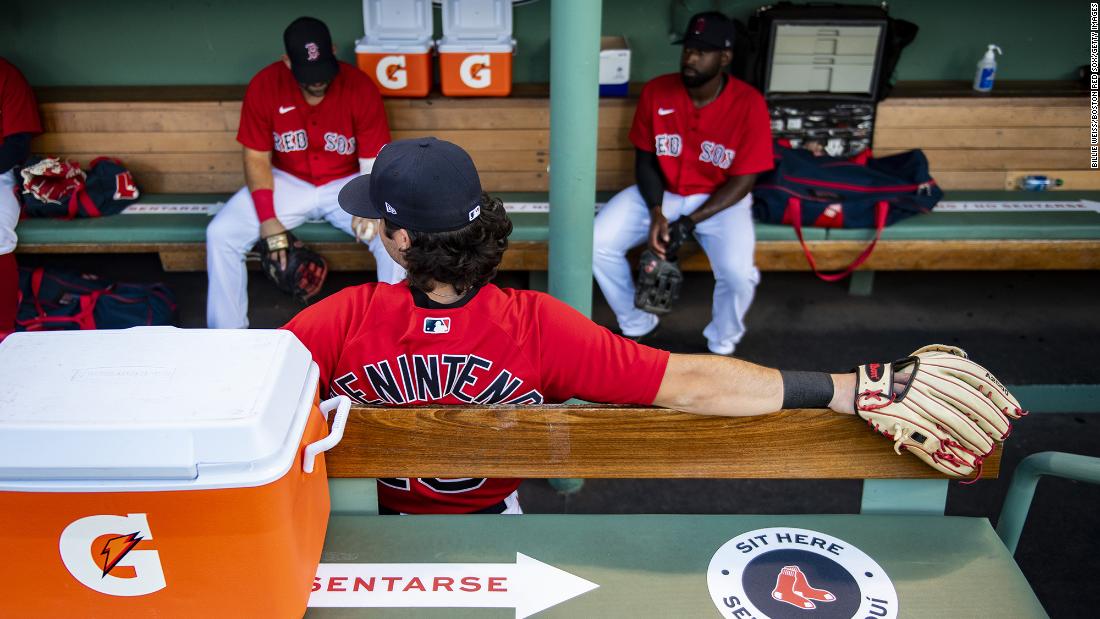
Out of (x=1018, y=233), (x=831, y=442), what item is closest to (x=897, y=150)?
(x=1018, y=233)

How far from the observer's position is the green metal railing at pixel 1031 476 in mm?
1411

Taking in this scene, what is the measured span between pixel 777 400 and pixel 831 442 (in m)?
0.12

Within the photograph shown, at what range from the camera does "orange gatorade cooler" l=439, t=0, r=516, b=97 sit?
3.96 metres

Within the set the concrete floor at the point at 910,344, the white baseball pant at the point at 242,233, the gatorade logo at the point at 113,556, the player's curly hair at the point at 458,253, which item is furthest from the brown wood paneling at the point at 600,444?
the white baseball pant at the point at 242,233

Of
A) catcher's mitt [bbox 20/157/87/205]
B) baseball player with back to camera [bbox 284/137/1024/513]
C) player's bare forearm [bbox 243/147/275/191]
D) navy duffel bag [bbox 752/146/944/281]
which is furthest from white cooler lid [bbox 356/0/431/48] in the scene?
baseball player with back to camera [bbox 284/137/1024/513]

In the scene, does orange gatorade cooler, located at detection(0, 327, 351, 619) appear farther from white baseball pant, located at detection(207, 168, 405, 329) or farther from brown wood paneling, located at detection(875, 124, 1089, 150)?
brown wood paneling, located at detection(875, 124, 1089, 150)

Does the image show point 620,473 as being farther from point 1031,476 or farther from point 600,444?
point 1031,476

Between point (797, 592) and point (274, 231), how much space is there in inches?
109

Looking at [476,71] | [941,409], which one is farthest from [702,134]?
[941,409]

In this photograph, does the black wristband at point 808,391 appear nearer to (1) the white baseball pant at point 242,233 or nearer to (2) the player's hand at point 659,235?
(2) the player's hand at point 659,235

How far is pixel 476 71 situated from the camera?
3.99 m

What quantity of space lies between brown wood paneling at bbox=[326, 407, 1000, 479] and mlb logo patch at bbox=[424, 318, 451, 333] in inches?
6.3

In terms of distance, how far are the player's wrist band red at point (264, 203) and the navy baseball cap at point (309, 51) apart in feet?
1.54

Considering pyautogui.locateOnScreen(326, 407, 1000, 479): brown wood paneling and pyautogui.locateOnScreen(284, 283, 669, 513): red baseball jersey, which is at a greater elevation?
pyautogui.locateOnScreen(284, 283, 669, 513): red baseball jersey
